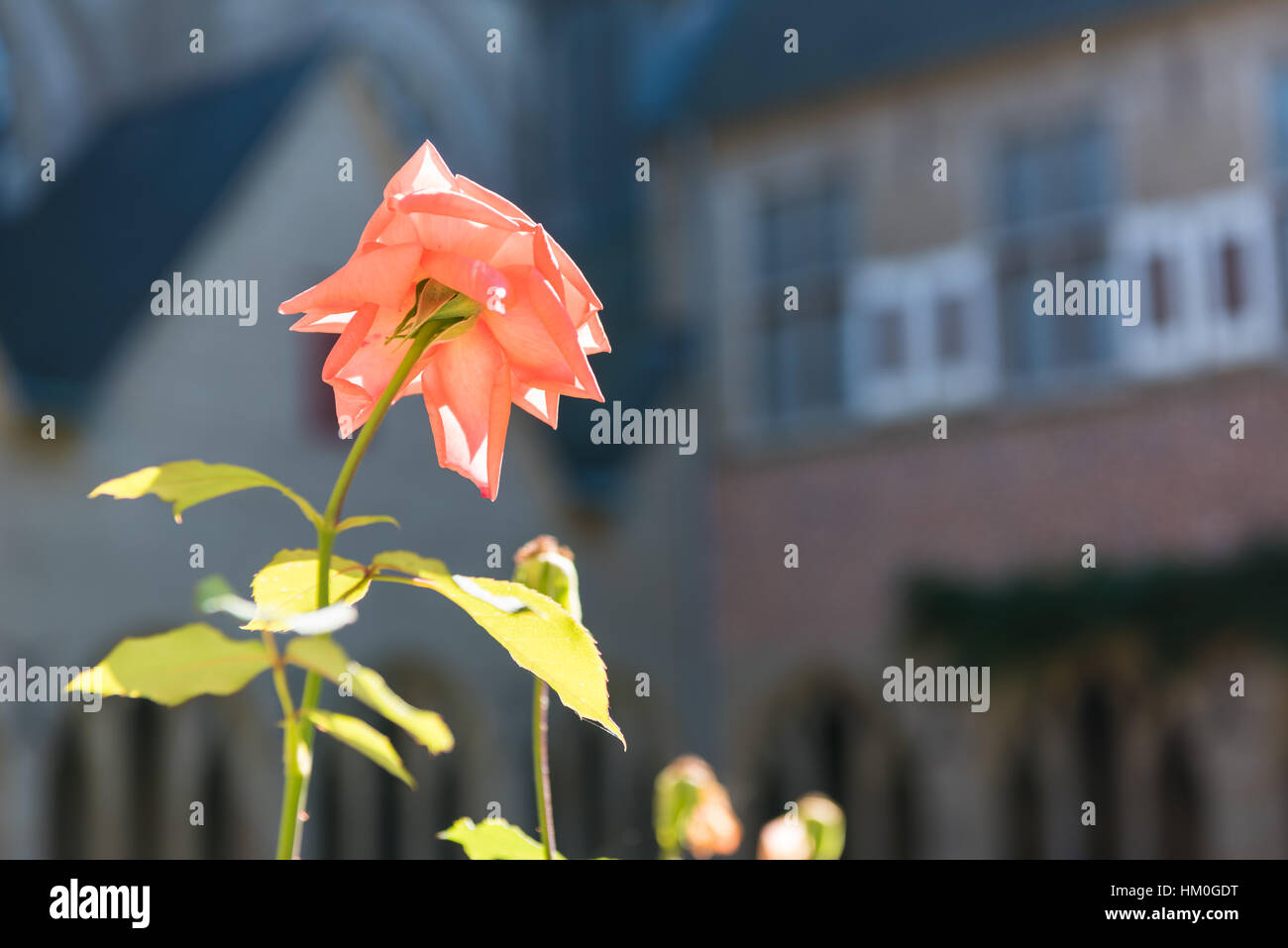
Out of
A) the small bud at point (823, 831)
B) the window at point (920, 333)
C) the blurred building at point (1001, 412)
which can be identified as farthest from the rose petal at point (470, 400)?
the window at point (920, 333)

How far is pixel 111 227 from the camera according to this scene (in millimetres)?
8312

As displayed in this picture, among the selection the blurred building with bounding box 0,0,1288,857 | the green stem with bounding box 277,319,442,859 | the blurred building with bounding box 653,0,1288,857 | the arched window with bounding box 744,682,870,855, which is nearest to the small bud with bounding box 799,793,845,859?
the green stem with bounding box 277,319,442,859

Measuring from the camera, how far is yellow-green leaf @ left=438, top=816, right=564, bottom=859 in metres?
0.57

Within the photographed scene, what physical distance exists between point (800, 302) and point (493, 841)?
34.7 ft

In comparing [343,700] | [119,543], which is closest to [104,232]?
[119,543]

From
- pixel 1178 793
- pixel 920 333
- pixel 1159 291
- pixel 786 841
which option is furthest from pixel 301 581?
pixel 920 333

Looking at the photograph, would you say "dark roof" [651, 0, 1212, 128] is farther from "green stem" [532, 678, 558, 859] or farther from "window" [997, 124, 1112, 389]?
"green stem" [532, 678, 558, 859]

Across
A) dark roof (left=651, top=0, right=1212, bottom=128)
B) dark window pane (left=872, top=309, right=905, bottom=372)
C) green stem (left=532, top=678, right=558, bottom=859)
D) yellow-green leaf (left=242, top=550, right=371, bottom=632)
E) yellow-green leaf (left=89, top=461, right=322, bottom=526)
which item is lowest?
green stem (left=532, top=678, right=558, bottom=859)

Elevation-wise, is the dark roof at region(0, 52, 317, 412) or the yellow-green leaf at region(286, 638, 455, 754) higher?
the dark roof at region(0, 52, 317, 412)

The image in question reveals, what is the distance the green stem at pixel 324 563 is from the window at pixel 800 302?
10320 mm

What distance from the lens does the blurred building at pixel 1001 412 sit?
935 cm

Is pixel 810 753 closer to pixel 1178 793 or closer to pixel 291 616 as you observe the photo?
pixel 1178 793

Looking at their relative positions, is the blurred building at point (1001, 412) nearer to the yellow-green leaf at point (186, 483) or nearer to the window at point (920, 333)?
the window at point (920, 333)

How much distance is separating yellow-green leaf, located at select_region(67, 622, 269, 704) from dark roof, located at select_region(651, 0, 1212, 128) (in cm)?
1021
